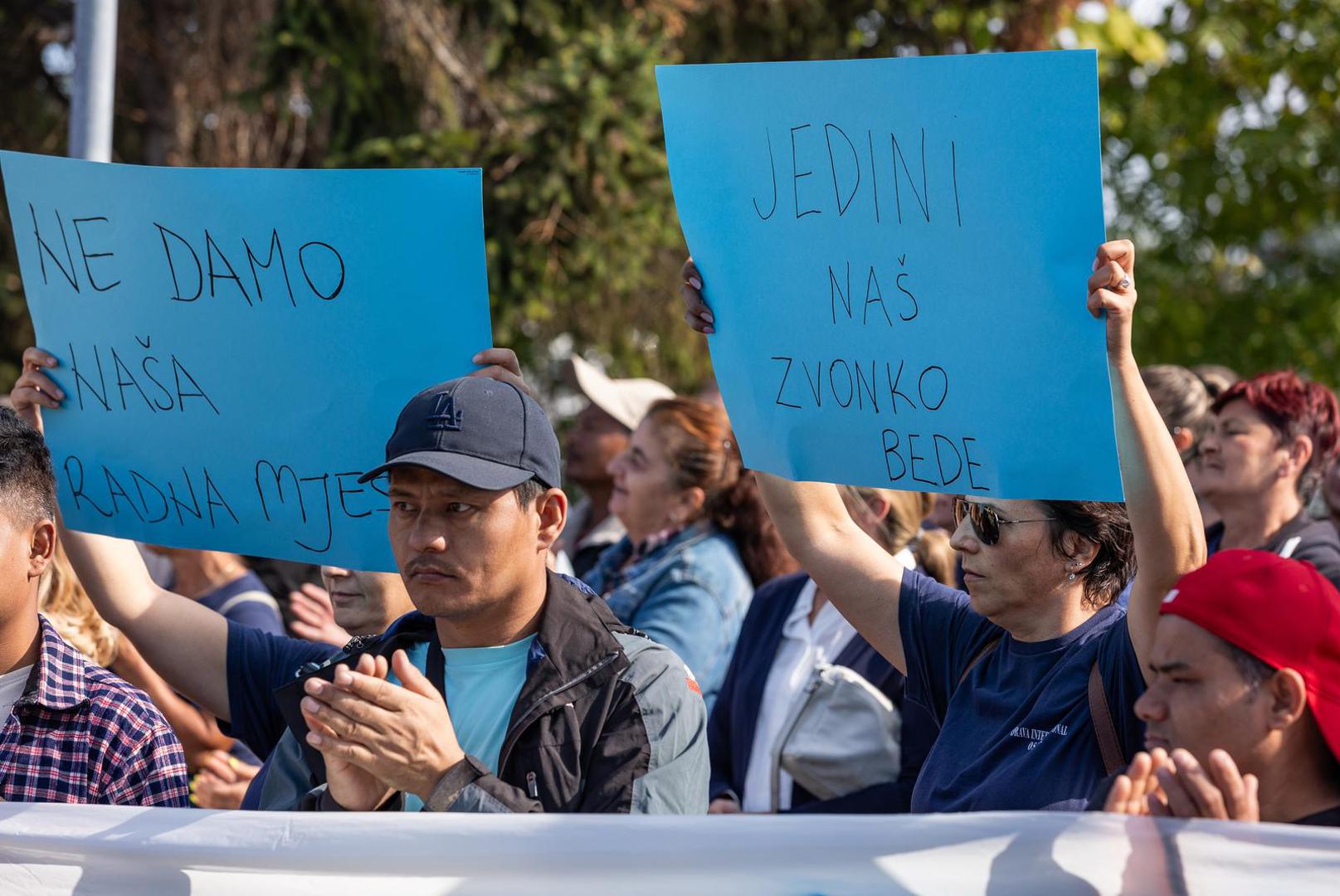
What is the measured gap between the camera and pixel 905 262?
2.77m

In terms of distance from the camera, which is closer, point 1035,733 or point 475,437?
point 475,437

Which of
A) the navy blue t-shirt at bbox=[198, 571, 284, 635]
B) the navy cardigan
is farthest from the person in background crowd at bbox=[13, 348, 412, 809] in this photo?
the navy cardigan

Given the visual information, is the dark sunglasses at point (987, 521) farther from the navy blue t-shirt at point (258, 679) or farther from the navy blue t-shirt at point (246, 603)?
the navy blue t-shirt at point (246, 603)

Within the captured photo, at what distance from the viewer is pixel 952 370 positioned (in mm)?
2748

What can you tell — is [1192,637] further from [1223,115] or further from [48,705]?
[1223,115]

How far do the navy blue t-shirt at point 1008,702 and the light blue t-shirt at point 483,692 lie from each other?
84 centimetres

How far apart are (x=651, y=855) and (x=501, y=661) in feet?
1.68

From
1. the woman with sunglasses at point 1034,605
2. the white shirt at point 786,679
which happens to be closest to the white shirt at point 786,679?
the white shirt at point 786,679

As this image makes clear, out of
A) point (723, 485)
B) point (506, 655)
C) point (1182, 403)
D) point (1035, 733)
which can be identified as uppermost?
point (506, 655)

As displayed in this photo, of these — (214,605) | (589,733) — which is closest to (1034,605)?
(589,733)

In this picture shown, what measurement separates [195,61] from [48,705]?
20.8ft

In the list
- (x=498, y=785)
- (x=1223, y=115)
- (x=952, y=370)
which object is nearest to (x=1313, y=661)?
(x=952, y=370)

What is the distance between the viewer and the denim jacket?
4.76 metres

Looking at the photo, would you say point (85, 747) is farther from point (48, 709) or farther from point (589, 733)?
point (589, 733)
